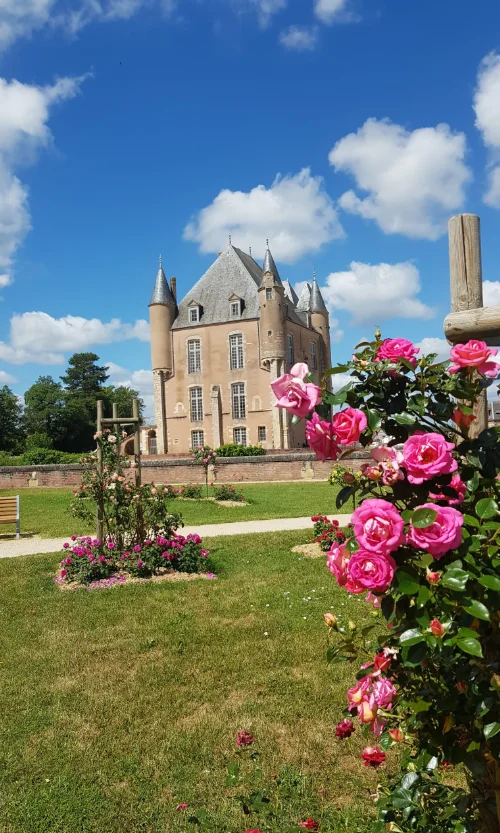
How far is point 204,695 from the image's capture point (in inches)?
165

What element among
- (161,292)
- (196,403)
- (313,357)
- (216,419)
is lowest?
(216,419)

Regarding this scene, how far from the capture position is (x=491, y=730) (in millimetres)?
1576

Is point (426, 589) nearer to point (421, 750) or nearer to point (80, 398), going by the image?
point (421, 750)

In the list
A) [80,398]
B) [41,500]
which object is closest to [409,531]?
[41,500]

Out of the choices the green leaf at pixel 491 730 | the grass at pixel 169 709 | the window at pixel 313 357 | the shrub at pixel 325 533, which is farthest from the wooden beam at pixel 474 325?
the window at pixel 313 357

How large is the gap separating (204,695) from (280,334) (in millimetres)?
35639

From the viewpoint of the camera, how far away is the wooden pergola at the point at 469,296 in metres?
2.20

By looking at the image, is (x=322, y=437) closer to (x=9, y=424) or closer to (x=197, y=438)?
(x=197, y=438)

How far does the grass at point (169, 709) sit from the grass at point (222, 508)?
6.27 m

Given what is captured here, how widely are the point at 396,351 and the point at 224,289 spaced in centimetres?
4181

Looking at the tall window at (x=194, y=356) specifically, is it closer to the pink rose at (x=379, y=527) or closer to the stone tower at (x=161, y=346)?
the stone tower at (x=161, y=346)

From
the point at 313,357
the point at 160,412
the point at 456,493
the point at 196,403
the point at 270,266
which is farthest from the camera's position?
the point at 313,357

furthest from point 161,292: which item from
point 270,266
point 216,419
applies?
point 216,419

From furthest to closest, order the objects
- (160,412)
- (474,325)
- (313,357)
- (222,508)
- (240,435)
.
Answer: (313,357), (160,412), (240,435), (222,508), (474,325)
